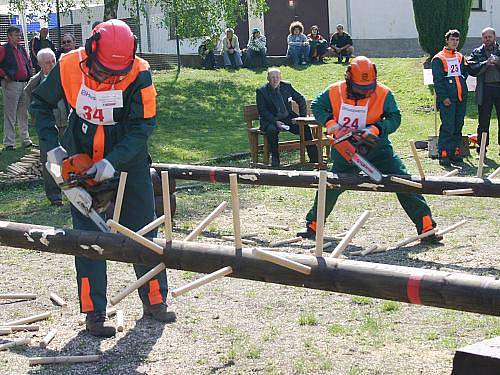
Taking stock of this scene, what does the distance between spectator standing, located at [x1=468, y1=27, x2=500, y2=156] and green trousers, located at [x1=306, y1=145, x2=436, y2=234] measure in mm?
5284

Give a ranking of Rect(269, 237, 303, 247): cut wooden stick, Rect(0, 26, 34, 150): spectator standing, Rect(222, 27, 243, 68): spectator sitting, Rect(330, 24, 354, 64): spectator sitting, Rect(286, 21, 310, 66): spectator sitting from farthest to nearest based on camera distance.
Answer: Rect(330, 24, 354, 64): spectator sitting < Rect(286, 21, 310, 66): spectator sitting < Rect(222, 27, 243, 68): spectator sitting < Rect(0, 26, 34, 150): spectator standing < Rect(269, 237, 303, 247): cut wooden stick

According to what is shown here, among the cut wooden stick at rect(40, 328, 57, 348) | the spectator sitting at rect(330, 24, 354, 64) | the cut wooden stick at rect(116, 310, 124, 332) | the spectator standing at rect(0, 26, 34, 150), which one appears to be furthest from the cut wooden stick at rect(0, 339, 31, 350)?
the spectator sitting at rect(330, 24, 354, 64)

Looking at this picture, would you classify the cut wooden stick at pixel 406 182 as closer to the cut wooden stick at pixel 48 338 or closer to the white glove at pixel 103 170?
the white glove at pixel 103 170

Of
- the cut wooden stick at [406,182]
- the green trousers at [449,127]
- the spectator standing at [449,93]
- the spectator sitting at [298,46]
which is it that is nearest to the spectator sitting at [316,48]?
the spectator sitting at [298,46]

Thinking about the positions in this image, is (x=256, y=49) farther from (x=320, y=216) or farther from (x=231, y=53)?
(x=320, y=216)

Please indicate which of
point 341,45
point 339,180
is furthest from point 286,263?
point 341,45

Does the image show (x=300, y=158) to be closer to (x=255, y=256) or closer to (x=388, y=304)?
(x=388, y=304)

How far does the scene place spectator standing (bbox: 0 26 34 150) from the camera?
1436cm

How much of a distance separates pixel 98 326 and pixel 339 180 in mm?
2942

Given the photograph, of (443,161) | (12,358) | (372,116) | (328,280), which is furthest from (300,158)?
(328,280)

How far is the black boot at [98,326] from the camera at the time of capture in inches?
234

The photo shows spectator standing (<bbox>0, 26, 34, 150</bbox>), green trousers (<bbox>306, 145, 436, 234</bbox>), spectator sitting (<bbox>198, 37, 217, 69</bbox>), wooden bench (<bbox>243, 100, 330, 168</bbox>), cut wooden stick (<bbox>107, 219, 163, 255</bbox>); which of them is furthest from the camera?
spectator sitting (<bbox>198, 37, 217, 69</bbox>)

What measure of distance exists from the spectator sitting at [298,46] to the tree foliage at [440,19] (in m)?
3.50

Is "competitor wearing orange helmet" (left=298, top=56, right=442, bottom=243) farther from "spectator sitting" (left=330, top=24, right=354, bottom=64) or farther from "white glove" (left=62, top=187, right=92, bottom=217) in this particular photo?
"spectator sitting" (left=330, top=24, right=354, bottom=64)
